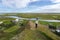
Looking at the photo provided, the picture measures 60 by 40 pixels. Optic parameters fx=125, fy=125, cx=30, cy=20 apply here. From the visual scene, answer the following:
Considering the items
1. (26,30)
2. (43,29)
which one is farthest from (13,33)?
(43,29)

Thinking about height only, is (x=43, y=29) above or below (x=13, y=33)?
above

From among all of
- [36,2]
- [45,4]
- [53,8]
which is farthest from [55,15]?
[36,2]

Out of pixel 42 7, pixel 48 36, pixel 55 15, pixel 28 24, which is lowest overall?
pixel 48 36

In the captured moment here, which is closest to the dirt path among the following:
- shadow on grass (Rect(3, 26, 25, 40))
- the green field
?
the green field

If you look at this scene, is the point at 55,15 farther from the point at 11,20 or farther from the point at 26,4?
the point at 11,20

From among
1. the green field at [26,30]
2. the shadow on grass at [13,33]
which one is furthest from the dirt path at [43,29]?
the shadow on grass at [13,33]

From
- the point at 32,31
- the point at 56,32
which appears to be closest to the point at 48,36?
the point at 56,32

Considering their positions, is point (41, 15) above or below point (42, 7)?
below

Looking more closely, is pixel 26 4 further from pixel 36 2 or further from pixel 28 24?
pixel 28 24

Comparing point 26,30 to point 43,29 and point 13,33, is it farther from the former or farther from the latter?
point 43,29

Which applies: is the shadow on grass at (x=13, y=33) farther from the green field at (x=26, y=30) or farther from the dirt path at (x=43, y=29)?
the dirt path at (x=43, y=29)

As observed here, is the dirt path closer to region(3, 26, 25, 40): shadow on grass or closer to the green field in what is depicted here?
the green field
